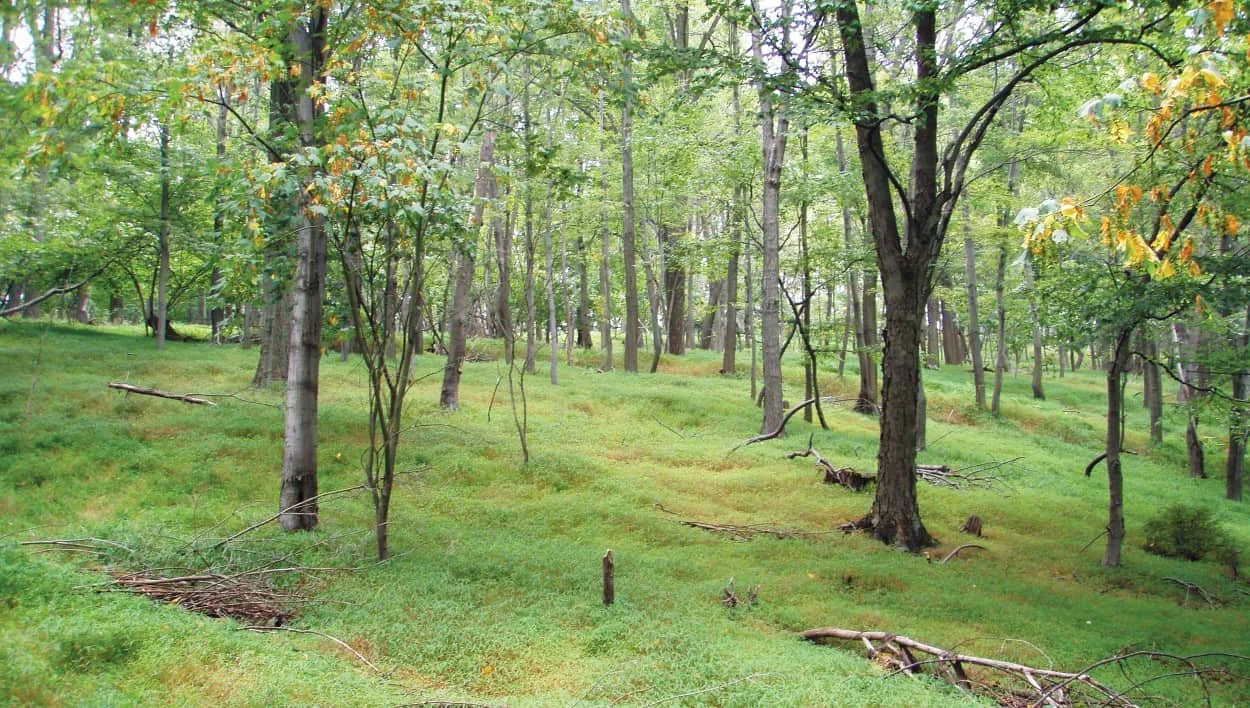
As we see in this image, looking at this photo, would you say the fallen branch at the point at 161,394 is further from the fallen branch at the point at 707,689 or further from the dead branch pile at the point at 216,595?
the fallen branch at the point at 707,689

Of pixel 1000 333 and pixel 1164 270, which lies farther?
pixel 1000 333

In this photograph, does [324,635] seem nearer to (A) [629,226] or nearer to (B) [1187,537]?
(B) [1187,537]

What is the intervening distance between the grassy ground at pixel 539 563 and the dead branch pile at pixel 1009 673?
0.26 metres

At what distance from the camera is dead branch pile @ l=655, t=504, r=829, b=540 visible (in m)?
8.85

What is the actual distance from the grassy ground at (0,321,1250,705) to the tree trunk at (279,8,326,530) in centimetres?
41

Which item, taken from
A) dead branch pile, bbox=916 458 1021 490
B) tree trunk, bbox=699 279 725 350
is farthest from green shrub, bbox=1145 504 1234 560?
tree trunk, bbox=699 279 725 350

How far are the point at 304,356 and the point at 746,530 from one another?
559cm

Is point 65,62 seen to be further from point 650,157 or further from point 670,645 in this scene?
point 650,157

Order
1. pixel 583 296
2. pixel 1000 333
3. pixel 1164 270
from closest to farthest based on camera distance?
pixel 1164 270, pixel 1000 333, pixel 583 296

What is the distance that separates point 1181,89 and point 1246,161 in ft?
1.66

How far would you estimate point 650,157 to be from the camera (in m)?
22.2

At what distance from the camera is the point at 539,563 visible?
281 inches

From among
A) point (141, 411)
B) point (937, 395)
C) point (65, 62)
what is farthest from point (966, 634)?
point (937, 395)

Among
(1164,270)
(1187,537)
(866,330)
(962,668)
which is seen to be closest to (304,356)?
(962,668)
